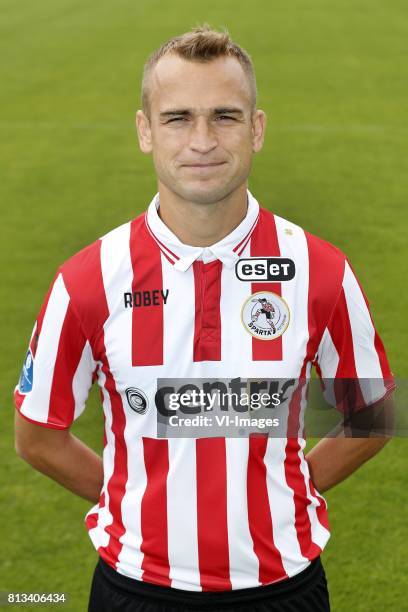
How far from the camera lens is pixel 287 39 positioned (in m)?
12.7

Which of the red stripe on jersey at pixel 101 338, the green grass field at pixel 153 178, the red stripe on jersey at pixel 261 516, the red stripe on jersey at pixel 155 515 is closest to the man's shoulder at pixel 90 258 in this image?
the red stripe on jersey at pixel 101 338

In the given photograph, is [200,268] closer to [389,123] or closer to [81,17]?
[389,123]

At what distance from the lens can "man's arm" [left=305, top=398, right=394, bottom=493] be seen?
229 centimetres

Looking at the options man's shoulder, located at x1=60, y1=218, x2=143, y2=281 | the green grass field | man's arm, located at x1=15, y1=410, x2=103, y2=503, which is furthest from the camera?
the green grass field

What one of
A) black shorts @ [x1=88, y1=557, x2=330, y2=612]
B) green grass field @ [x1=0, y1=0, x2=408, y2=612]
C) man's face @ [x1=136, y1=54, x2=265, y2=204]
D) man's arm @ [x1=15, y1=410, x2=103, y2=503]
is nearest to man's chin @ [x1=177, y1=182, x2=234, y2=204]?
man's face @ [x1=136, y1=54, x2=265, y2=204]

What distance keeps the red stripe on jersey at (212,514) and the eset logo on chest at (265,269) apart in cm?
35

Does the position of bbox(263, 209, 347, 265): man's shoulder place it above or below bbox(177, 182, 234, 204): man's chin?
below

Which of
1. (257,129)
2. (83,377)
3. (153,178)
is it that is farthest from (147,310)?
(153,178)

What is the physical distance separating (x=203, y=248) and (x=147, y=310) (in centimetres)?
18

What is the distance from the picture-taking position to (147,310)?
1978 millimetres

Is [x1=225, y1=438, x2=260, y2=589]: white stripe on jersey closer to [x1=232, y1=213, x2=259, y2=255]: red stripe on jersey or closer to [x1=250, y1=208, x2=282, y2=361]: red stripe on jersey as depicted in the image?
[x1=250, y1=208, x2=282, y2=361]: red stripe on jersey

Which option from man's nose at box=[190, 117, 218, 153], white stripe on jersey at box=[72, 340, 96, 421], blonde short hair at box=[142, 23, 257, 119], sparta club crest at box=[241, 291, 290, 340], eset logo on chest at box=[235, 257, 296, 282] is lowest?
white stripe on jersey at box=[72, 340, 96, 421]

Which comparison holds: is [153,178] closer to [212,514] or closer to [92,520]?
[92,520]

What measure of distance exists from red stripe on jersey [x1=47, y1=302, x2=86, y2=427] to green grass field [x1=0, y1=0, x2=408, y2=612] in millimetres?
1724
